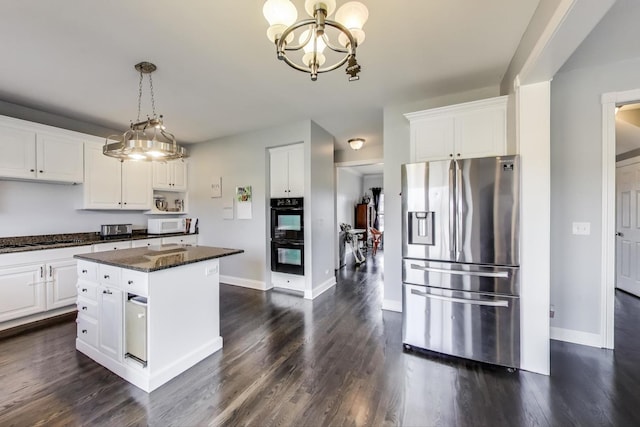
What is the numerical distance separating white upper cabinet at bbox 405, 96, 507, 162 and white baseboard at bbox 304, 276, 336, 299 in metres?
2.34

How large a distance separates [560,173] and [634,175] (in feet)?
7.90

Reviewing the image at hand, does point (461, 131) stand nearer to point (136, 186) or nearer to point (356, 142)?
point (356, 142)

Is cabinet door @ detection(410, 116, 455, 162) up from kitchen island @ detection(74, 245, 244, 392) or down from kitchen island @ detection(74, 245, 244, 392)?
up

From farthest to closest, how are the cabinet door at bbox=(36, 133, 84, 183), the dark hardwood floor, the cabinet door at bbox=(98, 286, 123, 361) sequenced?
the cabinet door at bbox=(36, 133, 84, 183) → the cabinet door at bbox=(98, 286, 123, 361) → the dark hardwood floor

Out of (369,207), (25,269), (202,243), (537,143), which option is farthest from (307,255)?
(369,207)

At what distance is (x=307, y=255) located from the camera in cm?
396

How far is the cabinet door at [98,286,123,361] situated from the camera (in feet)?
6.66

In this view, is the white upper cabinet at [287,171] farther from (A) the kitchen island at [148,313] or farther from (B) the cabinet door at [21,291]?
(B) the cabinet door at [21,291]

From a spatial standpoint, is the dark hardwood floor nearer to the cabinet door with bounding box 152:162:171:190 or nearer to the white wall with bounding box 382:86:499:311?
the white wall with bounding box 382:86:499:311

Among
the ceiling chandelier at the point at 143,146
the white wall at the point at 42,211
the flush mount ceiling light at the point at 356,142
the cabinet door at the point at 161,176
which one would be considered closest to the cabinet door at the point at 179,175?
the cabinet door at the point at 161,176

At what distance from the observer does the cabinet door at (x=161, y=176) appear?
452 centimetres

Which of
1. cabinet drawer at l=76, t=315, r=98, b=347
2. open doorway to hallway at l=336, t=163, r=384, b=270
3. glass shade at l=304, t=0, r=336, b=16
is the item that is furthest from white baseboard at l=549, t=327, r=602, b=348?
cabinet drawer at l=76, t=315, r=98, b=347

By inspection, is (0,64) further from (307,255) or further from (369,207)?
(369,207)

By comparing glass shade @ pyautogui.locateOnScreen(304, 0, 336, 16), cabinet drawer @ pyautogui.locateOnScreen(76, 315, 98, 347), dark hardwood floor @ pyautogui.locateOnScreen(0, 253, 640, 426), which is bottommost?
dark hardwood floor @ pyautogui.locateOnScreen(0, 253, 640, 426)
